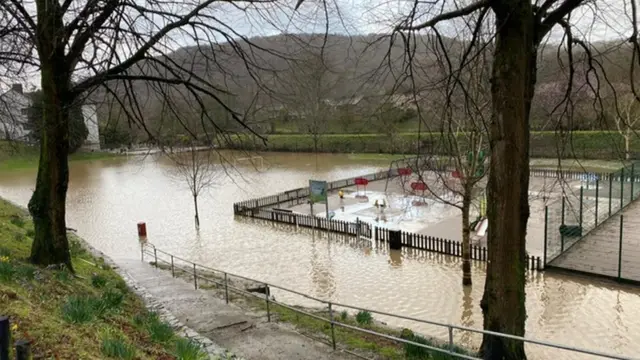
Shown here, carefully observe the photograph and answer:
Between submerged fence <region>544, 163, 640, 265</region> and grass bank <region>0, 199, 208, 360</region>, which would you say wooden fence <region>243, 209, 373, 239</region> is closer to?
submerged fence <region>544, 163, 640, 265</region>

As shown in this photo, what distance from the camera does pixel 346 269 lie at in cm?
1442

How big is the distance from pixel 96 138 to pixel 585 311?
70170 mm

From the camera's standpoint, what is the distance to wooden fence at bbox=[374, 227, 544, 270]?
13.5m

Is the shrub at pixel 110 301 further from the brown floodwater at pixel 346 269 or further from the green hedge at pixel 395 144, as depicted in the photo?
the green hedge at pixel 395 144

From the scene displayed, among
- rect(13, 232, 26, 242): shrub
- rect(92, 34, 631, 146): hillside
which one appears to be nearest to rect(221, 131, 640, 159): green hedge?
rect(13, 232, 26, 242): shrub

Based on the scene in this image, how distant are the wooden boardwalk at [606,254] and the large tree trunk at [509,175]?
7640 mm

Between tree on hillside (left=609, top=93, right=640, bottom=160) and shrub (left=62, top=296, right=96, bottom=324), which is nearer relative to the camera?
shrub (left=62, top=296, right=96, bottom=324)

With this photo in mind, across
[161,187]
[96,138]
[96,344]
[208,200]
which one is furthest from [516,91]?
[96,138]

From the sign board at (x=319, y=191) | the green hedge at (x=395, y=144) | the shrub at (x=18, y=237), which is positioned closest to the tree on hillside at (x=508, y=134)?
the shrub at (x=18, y=237)

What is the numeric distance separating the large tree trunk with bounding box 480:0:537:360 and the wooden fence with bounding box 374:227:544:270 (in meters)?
8.37

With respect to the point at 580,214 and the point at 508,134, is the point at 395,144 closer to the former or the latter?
the point at 580,214

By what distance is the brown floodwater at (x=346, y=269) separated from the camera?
32.1 feet

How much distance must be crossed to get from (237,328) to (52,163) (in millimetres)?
4461

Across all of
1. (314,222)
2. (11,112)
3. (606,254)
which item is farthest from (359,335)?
(11,112)
